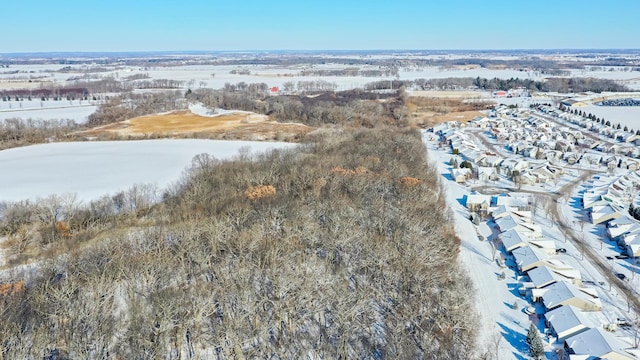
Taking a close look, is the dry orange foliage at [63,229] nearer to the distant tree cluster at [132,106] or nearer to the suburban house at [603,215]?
the suburban house at [603,215]

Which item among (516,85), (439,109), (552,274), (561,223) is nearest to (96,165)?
(552,274)

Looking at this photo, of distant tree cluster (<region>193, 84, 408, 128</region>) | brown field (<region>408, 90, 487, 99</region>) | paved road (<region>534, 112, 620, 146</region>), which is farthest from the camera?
brown field (<region>408, 90, 487, 99</region>)

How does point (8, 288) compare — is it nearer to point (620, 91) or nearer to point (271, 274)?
point (271, 274)

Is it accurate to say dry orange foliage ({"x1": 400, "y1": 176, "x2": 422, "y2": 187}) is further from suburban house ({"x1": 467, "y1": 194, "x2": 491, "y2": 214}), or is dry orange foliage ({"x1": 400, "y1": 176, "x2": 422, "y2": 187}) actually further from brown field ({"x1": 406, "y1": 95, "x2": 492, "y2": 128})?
brown field ({"x1": 406, "y1": 95, "x2": 492, "y2": 128})

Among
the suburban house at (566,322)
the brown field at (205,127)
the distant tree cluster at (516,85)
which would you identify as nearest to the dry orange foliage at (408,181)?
the suburban house at (566,322)

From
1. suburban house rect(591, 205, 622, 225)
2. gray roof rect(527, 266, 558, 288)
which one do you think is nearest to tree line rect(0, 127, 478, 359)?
gray roof rect(527, 266, 558, 288)

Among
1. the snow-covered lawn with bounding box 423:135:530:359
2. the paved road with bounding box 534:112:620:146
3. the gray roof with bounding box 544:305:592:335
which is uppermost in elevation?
the paved road with bounding box 534:112:620:146

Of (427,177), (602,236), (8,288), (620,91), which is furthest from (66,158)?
(620,91)
